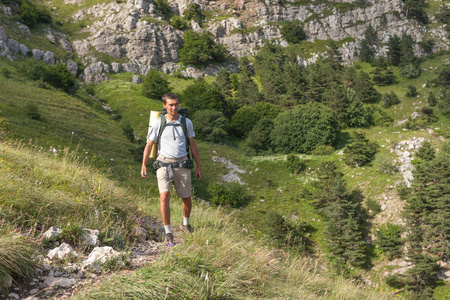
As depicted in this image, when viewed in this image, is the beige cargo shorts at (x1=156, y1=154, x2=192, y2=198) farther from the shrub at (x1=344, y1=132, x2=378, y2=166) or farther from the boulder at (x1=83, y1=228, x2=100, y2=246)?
the shrub at (x1=344, y1=132, x2=378, y2=166)

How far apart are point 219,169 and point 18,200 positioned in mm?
25070

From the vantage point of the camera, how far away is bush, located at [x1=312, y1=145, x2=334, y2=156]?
30.3 m

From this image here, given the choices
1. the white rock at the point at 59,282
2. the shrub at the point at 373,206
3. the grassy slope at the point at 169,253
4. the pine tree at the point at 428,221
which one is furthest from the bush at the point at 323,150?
the white rock at the point at 59,282

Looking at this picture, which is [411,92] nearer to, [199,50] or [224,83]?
[224,83]

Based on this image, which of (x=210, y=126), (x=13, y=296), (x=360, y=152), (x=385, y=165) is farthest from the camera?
(x=210, y=126)

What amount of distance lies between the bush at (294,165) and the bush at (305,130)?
4.94 metres

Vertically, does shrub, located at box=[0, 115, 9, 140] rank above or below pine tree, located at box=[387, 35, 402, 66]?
below

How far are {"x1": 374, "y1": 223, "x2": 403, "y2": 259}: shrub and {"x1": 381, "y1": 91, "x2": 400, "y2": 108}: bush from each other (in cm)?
3620

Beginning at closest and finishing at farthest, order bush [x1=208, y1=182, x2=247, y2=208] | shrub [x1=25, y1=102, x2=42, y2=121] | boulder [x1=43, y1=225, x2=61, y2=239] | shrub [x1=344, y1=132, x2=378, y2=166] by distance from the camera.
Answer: boulder [x1=43, y1=225, x2=61, y2=239] < shrub [x1=25, y1=102, x2=42, y2=121] < bush [x1=208, y1=182, x2=247, y2=208] < shrub [x1=344, y1=132, x2=378, y2=166]

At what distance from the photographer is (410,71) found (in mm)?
54875

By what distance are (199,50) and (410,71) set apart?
46.2 metres

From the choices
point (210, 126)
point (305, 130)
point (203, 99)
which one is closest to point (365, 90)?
→ point (305, 130)

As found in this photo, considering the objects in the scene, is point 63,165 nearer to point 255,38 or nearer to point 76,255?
point 76,255

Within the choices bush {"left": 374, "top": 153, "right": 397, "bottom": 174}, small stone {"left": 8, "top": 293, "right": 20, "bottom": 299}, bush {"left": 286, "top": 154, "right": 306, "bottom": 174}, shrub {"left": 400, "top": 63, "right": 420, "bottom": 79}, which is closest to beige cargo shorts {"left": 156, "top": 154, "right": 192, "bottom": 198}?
small stone {"left": 8, "top": 293, "right": 20, "bottom": 299}
